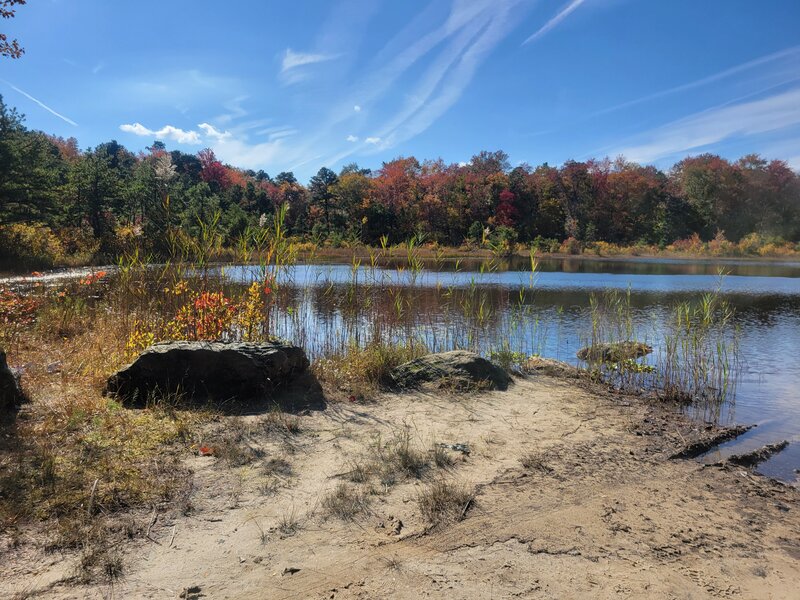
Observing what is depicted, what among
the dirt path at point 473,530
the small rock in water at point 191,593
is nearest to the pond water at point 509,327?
the dirt path at point 473,530

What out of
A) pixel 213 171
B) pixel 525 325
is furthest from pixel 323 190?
pixel 525 325

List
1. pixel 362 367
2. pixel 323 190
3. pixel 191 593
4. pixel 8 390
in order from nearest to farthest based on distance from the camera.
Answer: pixel 191 593 → pixel 8 390 → pixel 362 367 → pixel 323 190

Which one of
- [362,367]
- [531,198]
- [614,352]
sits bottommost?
[614,352]

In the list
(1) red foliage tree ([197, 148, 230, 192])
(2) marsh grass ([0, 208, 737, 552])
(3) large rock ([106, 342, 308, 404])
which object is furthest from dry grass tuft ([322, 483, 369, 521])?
(1) red foliage tree ([197, 148, 230, 192])

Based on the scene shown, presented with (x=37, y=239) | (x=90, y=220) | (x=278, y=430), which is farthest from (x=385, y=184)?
(x=278, y=430)

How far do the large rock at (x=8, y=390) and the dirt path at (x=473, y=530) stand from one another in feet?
6.01

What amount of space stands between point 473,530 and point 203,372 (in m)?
3.11

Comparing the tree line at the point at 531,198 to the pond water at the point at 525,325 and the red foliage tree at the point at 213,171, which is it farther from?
the pond water at the point at 525,325

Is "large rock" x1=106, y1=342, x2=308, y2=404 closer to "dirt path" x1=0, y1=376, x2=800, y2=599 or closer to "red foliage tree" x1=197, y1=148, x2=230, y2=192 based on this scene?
"dirt path" x1=0, y1=376, x2=800, y2=599

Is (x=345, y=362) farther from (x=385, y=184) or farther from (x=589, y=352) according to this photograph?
(x=385, y=184)

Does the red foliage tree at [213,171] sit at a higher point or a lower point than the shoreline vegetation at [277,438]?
higher

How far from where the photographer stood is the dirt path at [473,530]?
7.66ft

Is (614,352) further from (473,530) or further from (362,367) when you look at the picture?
(473,530)

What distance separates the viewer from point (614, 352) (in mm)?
7867
